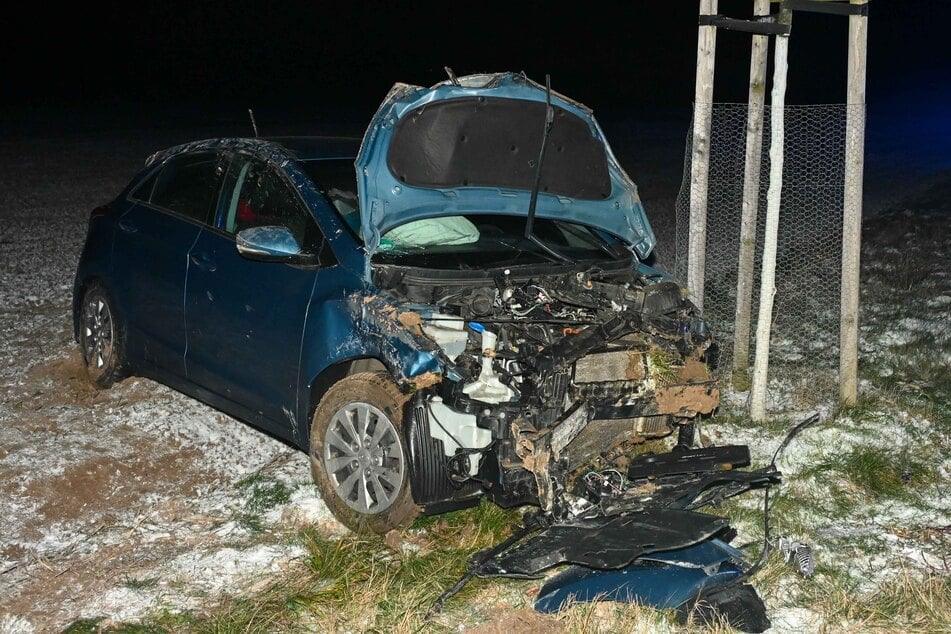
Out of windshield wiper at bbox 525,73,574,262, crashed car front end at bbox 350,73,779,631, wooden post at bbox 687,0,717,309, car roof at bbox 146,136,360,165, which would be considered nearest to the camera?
crashed car front end at bbox 350,73,779,631

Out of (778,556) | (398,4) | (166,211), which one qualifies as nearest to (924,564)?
(778,556)

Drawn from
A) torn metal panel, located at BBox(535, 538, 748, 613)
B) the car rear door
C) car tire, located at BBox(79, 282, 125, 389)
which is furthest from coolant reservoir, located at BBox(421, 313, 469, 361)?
car tire, located at BBox(79, 282, 125, 389)

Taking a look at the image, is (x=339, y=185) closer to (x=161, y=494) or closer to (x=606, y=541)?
(x=161, y=494)

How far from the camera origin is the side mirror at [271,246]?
5371 millimetres

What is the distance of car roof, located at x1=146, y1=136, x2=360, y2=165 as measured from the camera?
236 inches

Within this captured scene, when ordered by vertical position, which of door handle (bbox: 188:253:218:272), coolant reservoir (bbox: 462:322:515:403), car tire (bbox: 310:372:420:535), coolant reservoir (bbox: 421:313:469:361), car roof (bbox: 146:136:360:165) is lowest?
car tire (bbox: 310:372:420:535)

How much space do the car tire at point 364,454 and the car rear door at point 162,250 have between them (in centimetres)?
144

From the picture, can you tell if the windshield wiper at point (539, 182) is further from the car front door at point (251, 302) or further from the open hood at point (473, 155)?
the car front door at point (251, 302)

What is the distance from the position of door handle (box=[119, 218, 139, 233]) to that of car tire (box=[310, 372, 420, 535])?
7.20 ft

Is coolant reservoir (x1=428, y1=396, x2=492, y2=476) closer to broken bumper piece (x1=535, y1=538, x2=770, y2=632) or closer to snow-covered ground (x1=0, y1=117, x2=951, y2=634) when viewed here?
broken bumper piece (x1=535, y1=538, x2=770, y2=632)

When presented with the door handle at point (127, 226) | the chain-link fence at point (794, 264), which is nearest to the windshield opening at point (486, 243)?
the chain-link fence at point (794, 264)

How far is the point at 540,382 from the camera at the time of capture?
4.79 m

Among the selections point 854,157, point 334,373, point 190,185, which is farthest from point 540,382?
point 854,157

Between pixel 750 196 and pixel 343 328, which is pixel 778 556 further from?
pixel 750 196
